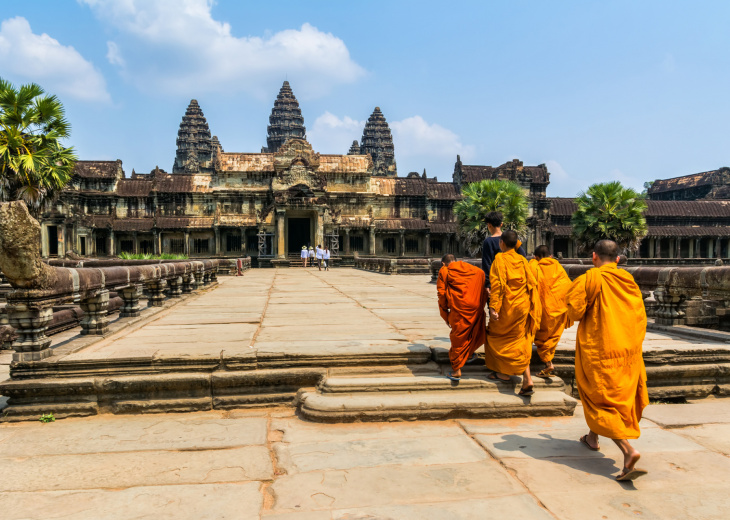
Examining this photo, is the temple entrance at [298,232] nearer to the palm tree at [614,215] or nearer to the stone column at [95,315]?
the palm tree at [614,215]

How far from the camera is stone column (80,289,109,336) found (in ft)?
18.9

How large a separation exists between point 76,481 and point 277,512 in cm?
126

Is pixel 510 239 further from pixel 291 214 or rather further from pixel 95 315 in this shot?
pixel 291 214

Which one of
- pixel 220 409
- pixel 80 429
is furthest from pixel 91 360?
pixel 220 409

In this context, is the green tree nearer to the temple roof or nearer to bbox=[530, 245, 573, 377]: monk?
bbox=[530, 245, 573, 377]: monk

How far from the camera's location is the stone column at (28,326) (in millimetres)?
4324

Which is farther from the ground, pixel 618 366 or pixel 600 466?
pixel 618 366

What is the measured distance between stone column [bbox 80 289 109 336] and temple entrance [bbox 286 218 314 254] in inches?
1294

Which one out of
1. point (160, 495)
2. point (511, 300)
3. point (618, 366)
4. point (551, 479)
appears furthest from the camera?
point (511, 300)

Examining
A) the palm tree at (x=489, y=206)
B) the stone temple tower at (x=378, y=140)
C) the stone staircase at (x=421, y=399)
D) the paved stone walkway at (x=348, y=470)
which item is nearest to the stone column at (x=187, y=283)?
the paved stone walkway at (x=348, y=470)

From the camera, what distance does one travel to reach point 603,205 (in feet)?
89.3

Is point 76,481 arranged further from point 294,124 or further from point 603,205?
point 294,124

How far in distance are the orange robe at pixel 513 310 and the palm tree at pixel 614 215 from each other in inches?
961

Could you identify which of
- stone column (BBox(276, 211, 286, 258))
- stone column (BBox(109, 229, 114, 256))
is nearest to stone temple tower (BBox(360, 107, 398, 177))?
stone column (BBox(276, 211, 286, 258))
